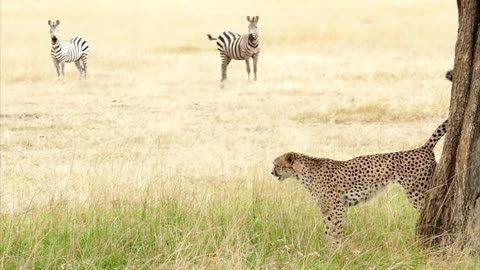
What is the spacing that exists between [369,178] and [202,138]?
6505 millimetres

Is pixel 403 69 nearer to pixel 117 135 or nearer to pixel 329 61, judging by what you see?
pixel 329 61

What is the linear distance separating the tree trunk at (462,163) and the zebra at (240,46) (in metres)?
15.4

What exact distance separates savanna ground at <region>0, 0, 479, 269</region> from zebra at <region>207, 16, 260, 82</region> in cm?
57

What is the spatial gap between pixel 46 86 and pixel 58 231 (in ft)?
44.9

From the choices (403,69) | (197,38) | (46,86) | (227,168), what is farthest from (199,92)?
(197,38)

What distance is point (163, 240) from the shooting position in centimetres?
539

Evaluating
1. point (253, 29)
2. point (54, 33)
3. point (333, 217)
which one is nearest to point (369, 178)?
point (333, 217)

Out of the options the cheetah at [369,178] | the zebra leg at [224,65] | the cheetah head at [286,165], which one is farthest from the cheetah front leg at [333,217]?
the zebra leg at [224,65]

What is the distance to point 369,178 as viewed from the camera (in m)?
5.91

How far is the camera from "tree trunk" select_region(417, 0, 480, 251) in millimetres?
5273

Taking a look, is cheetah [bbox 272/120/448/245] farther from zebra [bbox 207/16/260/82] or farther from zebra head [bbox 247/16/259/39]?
zebra head [bbox 247/16/259/39]

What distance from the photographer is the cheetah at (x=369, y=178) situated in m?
5.86

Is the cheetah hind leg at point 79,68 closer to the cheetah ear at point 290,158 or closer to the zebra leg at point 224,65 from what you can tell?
the zebra leg at point 224,65

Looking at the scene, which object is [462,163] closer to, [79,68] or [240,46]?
[79,68]
